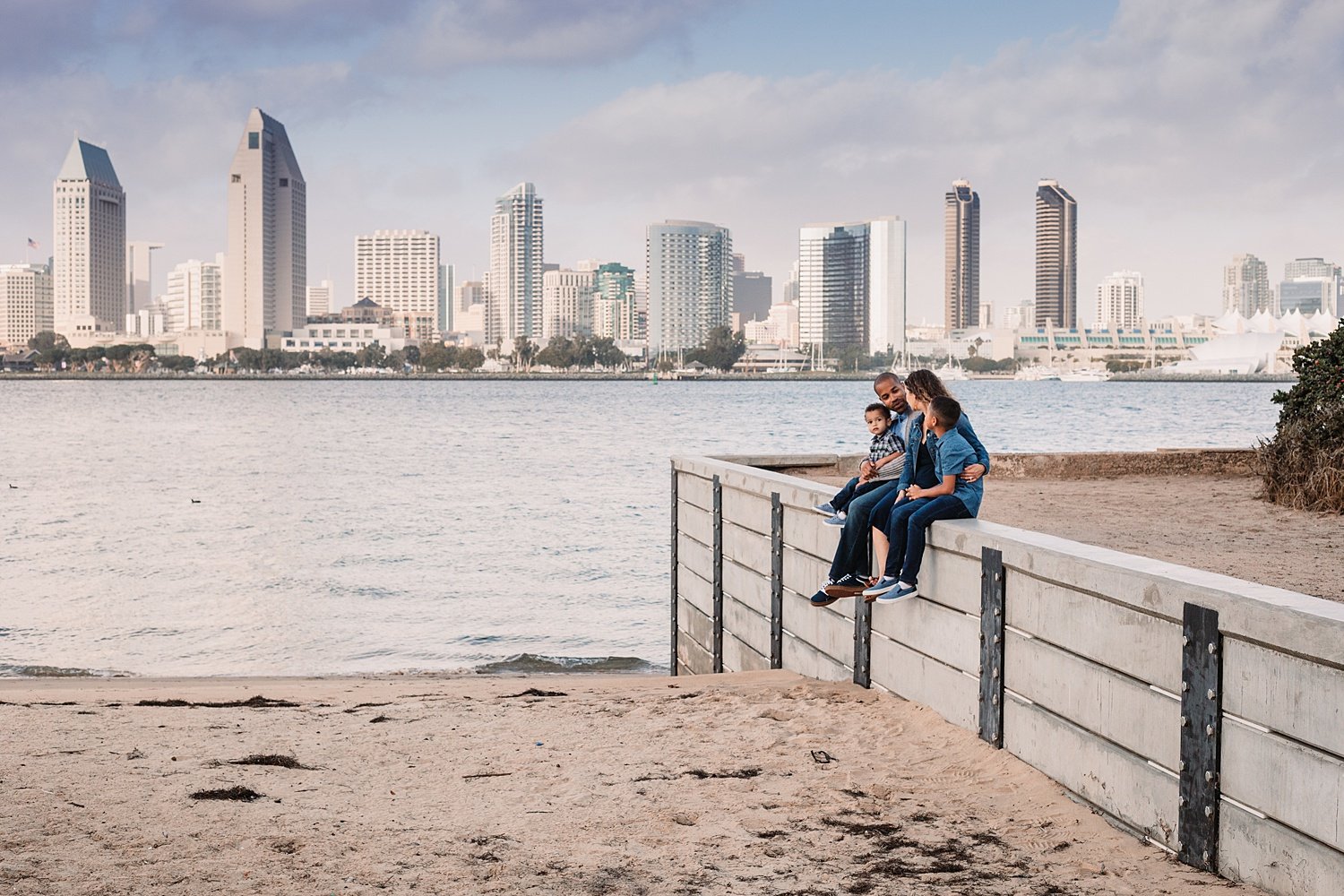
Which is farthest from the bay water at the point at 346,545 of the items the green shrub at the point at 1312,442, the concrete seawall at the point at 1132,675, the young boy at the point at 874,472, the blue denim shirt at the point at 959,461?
the blue denim shirt at the point at 959,461

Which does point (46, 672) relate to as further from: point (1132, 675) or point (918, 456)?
point (1132, 675)

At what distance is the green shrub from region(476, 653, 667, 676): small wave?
5.99 metres

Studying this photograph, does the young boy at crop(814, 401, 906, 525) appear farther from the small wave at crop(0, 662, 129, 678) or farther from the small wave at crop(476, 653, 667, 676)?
the small wave at crop(0, 662, 129, 678)

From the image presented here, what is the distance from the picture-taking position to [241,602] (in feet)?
60.4

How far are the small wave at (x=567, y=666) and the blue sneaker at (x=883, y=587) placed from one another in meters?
6.56

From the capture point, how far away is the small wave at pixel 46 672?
12.8 m

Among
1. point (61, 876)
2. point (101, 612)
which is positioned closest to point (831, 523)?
point (61, 876)

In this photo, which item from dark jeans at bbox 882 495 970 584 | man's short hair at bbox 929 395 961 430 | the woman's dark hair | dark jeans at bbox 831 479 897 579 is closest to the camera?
dark jeans at bbox 882 495 970 584

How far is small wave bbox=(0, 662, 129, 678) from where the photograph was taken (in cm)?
1279

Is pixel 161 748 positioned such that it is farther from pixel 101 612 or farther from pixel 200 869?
pixel 101 612

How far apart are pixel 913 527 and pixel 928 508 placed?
0.11 m

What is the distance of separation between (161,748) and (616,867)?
3.11m

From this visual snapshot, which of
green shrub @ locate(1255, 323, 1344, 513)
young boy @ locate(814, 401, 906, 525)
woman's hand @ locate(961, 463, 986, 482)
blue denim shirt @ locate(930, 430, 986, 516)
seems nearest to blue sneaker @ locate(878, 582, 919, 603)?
blue denim shirt @ locate(930, 430, 986, 516)

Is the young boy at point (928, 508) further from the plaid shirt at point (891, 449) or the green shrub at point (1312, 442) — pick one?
Result: the green shrub at point (1312, 442)
